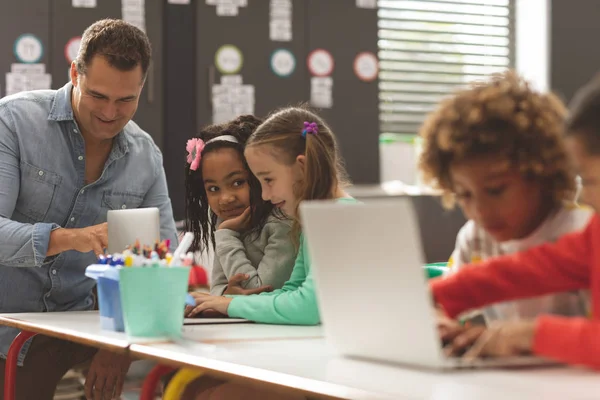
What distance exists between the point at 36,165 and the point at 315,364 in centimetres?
135

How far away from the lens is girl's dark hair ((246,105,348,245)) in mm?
1777

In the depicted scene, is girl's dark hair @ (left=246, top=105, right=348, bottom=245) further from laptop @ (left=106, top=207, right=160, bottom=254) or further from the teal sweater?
laptop @ (left=106, top=207, right=160, bottom=254)

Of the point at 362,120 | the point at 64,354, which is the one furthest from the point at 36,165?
the point at 362,120

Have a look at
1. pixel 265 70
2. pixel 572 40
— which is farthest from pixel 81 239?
pixel 572 40

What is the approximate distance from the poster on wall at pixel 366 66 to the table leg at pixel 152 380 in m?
2.91

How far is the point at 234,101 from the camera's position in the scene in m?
3.82

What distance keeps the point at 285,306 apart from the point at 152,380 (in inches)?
13.9

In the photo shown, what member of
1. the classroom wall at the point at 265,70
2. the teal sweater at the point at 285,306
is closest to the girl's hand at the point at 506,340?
the teal sweater at the point at 285,306

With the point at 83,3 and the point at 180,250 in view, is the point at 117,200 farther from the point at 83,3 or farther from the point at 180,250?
the point at 83,3

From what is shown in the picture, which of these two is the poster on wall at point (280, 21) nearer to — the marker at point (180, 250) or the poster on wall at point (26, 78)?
the poster on wall at point (26, 78)

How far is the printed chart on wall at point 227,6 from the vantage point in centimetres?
378

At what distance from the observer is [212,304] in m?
1.75

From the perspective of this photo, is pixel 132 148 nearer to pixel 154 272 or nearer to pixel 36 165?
pixel 36 165

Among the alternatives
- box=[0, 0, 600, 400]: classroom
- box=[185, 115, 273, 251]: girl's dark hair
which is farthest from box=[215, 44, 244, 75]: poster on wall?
box=[185, 115, 273, 251]: girl's dark hair
